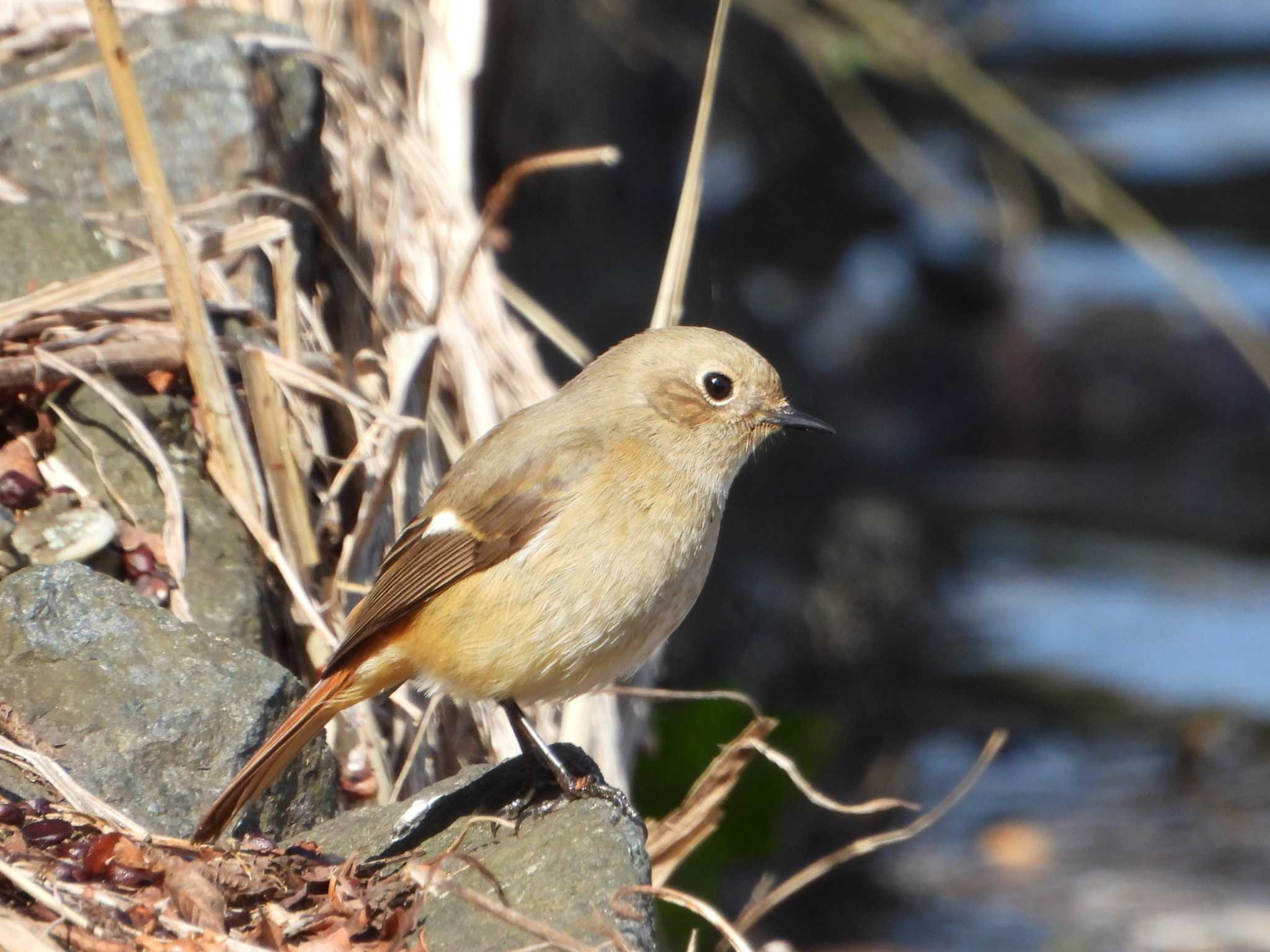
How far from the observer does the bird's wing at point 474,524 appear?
11.9ft

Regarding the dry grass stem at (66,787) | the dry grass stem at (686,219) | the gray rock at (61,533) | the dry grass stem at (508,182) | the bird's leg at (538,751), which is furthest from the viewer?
the dry grass stem at (508,182)

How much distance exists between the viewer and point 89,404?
12.7 ft

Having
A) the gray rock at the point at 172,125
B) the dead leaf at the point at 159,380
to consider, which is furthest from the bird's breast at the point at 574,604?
the gray rock at the point at 172,125

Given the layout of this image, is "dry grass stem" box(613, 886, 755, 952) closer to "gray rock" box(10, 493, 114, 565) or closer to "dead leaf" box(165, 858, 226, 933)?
"dead leaf" box(165, 858, 226, 933)

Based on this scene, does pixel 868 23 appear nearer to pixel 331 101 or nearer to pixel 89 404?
pixel 331 101

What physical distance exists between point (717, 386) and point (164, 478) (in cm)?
128

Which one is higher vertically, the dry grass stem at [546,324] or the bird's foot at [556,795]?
the dry grass stem at [546,324]

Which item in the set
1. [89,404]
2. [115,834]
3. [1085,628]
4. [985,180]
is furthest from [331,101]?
[985,180]

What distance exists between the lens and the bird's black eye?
4023mm

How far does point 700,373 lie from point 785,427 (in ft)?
0.79

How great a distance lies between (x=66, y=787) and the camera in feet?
9.91

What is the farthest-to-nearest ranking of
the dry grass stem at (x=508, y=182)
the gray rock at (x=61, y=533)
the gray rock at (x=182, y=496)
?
the dry grass stem at (x=508, y=182) → the gray rock at (x=182, y=496) → the gray rock at (x=61, y=533)

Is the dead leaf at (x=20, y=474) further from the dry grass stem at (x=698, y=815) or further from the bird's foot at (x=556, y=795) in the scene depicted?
the dry grass stem at (x=698, y=815)

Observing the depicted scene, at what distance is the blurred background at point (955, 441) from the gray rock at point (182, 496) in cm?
132
